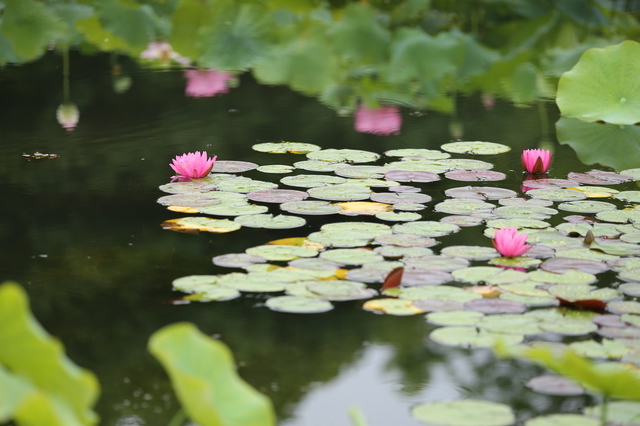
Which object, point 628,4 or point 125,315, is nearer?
point 125,315

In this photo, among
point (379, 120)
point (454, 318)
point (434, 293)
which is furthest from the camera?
point (379, 120)

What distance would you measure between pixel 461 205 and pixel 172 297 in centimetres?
98

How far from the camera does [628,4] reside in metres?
9.23

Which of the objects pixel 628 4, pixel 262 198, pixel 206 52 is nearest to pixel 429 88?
pixel 206 52

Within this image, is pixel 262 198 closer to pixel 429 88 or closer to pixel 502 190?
pixel 502 190

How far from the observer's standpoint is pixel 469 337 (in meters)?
1.64

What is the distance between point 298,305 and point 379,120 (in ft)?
6.80

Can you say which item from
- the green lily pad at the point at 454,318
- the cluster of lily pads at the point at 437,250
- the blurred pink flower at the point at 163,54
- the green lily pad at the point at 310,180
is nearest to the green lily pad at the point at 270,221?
the cluster of lily pads at the point at 437,250

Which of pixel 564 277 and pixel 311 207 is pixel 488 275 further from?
pixel 311 207

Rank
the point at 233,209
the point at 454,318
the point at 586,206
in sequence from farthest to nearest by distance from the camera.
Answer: the point at 586,206, the point at 233,209, the point at 454,318

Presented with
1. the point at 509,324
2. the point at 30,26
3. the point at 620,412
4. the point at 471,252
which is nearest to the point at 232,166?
the point at 471,252

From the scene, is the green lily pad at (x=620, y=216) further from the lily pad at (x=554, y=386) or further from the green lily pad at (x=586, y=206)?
the lily pad at (x=554, y=386)

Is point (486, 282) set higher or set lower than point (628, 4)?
lower

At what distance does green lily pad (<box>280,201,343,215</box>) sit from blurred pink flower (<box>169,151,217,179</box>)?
361 millimetres
